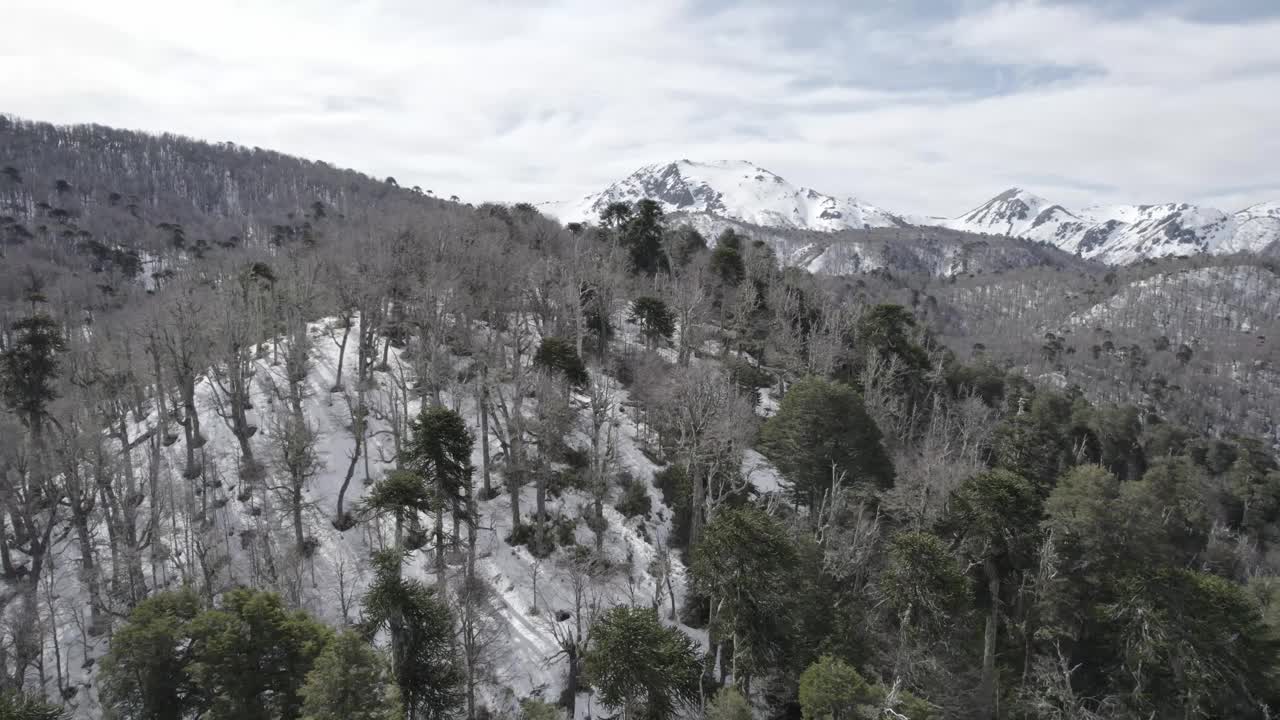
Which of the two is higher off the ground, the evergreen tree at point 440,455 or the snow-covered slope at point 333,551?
the evergreen tree at point 440,455

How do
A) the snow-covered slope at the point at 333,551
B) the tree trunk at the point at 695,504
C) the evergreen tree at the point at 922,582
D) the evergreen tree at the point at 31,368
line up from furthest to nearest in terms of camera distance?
the tree trunk at the point at 695,504
the evergreen tree at the point at 31,368
the snow-covered slope at the point at 333,551
the evergreen tree at the point at 922,582

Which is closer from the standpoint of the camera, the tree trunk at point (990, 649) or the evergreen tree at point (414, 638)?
Answer: the evergreen tree at point (414, 638)

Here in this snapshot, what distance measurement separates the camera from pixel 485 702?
2794cm

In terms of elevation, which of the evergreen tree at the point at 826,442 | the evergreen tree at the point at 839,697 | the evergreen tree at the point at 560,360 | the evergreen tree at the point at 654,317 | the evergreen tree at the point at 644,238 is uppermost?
the evergreen tree at the point at 644,238

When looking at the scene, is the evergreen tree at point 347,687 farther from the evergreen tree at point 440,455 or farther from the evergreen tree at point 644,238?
the evergreen tree at point 644,238

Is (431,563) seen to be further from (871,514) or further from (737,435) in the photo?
(871,514)

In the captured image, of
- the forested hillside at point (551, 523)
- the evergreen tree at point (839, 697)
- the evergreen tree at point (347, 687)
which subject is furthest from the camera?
the forested hillside at point (551, 523)

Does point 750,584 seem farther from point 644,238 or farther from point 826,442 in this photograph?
point 644,238

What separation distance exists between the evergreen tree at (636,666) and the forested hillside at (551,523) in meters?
0.12

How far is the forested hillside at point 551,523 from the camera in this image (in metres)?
23.8

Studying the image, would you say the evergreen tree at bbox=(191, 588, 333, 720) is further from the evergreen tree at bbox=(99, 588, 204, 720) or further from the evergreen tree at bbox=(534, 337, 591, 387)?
the evergreen tree at bbox=(534, 337, 591, 387)

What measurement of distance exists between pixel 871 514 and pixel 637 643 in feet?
64.4

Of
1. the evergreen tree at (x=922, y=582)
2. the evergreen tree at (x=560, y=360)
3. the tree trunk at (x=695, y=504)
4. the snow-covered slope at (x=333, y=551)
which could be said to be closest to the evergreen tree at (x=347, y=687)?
the snow-covered slope at (x=333, y=551)

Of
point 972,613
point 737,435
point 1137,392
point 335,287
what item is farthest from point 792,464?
point 1137,392
